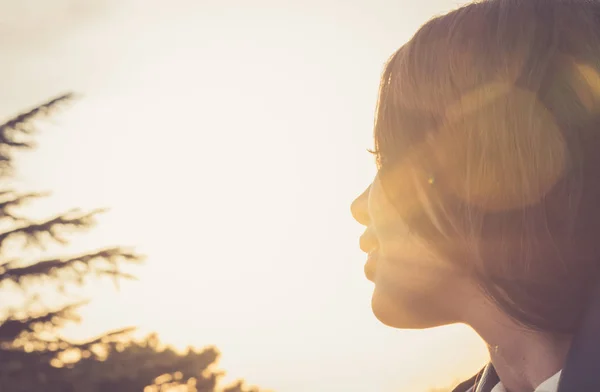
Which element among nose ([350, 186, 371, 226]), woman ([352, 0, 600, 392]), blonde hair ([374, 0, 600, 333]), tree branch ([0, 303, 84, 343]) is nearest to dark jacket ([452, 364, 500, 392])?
woman ([352, 0, 600, 392])

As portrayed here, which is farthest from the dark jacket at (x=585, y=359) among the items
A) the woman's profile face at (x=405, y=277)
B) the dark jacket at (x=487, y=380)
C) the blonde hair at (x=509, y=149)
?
the dark jacket at (x=487, y=380)

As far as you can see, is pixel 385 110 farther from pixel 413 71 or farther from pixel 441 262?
pixel 441 262

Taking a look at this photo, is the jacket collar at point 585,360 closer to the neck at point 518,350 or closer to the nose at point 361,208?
the neck at point 518,350

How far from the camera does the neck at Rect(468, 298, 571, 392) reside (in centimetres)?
150

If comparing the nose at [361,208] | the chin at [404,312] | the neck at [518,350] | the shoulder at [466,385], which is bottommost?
the shoulder at [466,385]

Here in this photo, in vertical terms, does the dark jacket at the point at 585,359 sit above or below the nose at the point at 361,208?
below

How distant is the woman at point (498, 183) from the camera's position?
147 cm

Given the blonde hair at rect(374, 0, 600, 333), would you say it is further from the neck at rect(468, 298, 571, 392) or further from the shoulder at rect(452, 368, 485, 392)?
the shoulder at rect(452, 368, 485, 392)

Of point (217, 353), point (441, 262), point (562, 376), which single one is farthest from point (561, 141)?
point (217, 353)

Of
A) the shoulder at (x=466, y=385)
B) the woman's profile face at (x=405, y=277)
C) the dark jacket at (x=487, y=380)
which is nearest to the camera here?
the woman's profile face at (x=405, y=277)

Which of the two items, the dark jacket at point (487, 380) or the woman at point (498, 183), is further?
the dark jacket at point (487, 380)

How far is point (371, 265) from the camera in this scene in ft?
6.40

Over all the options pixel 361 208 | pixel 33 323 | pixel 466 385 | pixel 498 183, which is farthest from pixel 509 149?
pixel 33 323

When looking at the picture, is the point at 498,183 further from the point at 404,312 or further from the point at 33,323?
the point at 33,323
